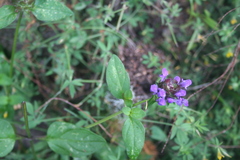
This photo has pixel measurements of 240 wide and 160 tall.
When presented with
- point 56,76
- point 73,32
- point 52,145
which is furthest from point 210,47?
point 52,145

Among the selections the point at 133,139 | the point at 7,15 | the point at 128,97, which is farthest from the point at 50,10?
the point at 133,139

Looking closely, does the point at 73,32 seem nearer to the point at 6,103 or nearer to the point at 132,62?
the point at 132,62

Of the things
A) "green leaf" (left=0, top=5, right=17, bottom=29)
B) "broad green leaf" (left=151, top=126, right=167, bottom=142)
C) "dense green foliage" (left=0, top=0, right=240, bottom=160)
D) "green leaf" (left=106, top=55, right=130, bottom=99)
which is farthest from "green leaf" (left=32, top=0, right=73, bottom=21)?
"broad green leaf" (left=151, top=126, right=167, bottom=142)

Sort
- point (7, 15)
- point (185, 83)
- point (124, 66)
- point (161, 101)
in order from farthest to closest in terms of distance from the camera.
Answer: point (124, 66) → point (7, 15) → point (185, 83) → point (161, 101)

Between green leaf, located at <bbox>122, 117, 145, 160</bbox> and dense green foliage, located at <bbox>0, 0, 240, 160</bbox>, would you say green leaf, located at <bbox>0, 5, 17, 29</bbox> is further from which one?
green leaf, located at <bbox>122, 117, 145, 160</bbox>

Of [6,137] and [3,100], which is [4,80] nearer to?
[3,100]
